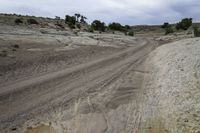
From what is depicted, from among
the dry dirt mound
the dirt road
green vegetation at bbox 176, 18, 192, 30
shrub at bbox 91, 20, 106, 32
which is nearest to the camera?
the dry dirt mound

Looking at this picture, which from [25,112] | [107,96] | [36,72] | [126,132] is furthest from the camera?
[36,72]

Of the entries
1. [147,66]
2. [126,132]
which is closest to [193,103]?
[126,132]

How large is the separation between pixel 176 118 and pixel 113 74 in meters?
7.17

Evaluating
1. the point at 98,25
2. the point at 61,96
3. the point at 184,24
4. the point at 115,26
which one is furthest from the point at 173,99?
the point at 115,26

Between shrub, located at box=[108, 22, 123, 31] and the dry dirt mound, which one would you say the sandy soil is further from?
shrub, located at box=[108, 22, 123, 31]

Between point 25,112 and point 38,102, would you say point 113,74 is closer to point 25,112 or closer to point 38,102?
point 38,102

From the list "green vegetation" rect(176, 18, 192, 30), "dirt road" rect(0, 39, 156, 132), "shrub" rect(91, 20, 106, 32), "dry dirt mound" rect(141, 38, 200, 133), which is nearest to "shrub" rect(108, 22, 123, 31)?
"shrub" rect(91, 20, 106, 32)

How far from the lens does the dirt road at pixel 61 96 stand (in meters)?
8.66

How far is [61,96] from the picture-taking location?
1073cm

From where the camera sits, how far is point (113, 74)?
15305 mm

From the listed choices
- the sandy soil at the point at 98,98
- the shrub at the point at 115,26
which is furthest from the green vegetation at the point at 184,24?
the sandy soil at the point at 98,98

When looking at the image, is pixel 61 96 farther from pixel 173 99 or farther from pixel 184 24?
pixel 184 24

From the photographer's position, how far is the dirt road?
866 cm

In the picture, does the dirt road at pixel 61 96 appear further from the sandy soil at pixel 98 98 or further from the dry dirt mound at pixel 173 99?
the dry dirt mound at pixel 173 99
